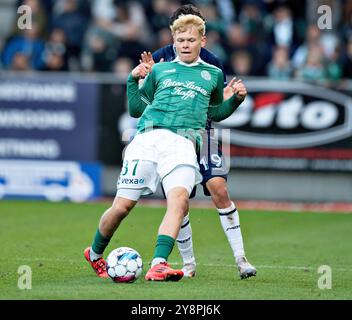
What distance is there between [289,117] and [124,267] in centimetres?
947

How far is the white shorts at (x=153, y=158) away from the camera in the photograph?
8.93m

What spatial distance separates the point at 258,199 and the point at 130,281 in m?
9.54

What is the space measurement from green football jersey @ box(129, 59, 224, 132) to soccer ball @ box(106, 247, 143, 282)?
114 centimetres

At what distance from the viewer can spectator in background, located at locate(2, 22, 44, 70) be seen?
19.4 metres

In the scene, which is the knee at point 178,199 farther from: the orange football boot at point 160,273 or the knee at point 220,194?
the knee at point 220,194

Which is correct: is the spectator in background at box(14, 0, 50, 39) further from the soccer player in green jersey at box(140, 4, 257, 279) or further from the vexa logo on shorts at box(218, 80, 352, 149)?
the soccer player in green jersey at box(140, 4, 257, 279)

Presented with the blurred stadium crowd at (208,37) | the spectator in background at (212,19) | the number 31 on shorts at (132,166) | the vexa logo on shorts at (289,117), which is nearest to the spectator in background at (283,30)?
the blurred stadium crowd at (208,37)

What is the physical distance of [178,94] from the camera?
9047mm

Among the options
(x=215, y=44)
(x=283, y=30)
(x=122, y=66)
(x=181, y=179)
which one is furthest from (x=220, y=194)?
(x=283, y=30)

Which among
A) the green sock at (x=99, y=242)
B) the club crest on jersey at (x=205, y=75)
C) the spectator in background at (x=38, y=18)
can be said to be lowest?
the green sock at (x=99, y=242)

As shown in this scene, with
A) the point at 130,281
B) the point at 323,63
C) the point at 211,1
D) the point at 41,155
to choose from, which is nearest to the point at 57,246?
the point at 130,281

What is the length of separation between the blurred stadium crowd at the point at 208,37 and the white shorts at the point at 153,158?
366 inches

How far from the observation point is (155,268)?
859 centimetres

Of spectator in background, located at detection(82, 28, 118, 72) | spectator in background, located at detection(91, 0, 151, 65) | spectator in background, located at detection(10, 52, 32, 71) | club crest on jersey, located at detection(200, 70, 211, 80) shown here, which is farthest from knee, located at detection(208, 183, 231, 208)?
spectator in background, located at detection(82, 28, 118, 72)
